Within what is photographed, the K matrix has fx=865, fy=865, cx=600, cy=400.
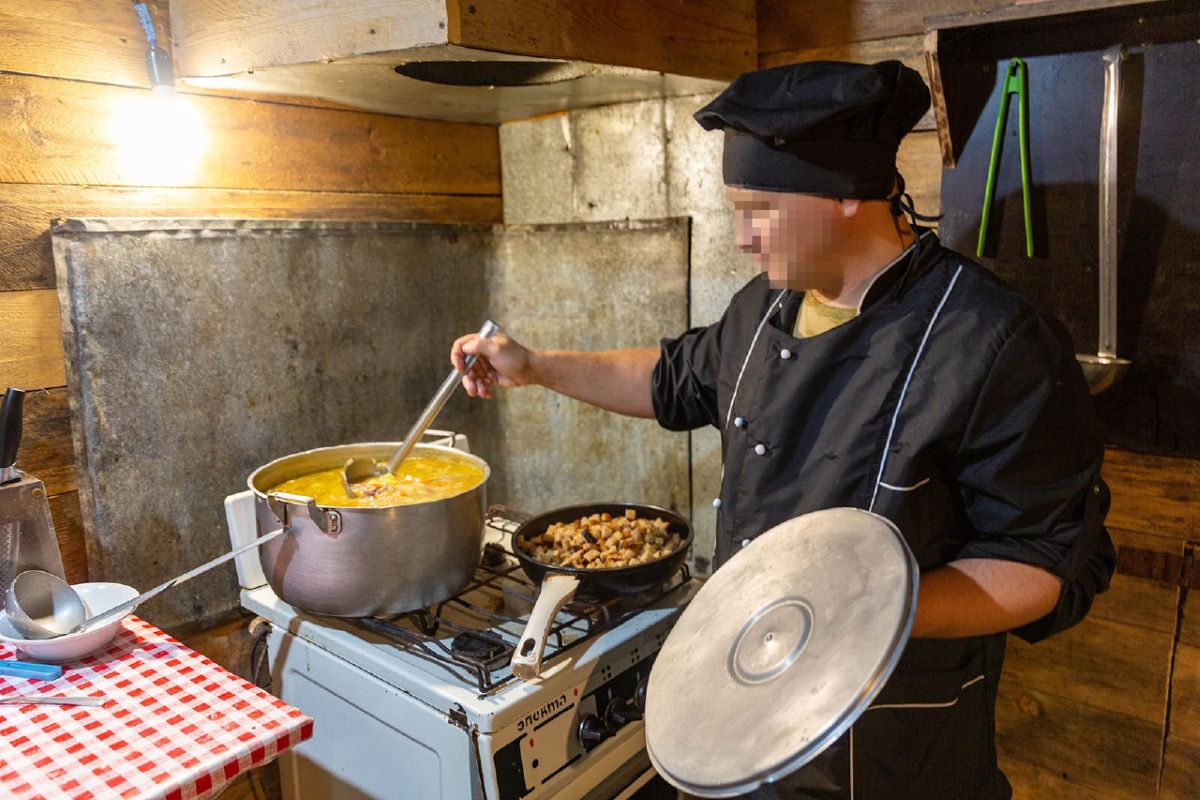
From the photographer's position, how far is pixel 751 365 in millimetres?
1728

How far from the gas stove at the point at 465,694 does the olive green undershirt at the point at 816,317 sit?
0.73 metres

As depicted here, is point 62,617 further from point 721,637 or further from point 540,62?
point 540,62

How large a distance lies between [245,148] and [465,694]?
A: 58.1 inches

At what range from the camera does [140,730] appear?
139 centimetres

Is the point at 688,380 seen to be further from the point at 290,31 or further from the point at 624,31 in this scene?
the point at 290,31

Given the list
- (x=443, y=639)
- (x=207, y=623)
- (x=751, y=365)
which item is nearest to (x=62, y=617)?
(x=207, y=623)

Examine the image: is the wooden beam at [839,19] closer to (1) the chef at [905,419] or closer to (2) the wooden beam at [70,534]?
(1) the chef at [905,419]

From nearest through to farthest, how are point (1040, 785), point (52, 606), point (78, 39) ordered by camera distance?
point (52, 606) < point (78, 39) < point (1040, 785)

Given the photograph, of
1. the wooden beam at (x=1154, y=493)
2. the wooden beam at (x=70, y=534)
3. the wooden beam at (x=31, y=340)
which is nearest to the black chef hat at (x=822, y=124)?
the wooden beam at (x=1154, y=493)

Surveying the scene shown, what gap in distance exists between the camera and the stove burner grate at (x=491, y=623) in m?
1.67

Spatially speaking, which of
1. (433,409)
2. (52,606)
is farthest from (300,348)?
(52,606)

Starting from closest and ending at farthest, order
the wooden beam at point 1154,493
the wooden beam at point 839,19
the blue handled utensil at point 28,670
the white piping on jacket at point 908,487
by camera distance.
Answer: the white piping on jacket at point 908,487 → the blue handled utensil at point 28,670 → the wooden beam at point 1154,493 → the wooden beam at point 839,19

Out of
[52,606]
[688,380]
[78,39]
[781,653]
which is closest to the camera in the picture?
[781,653]

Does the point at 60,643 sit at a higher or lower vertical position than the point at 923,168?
lower
